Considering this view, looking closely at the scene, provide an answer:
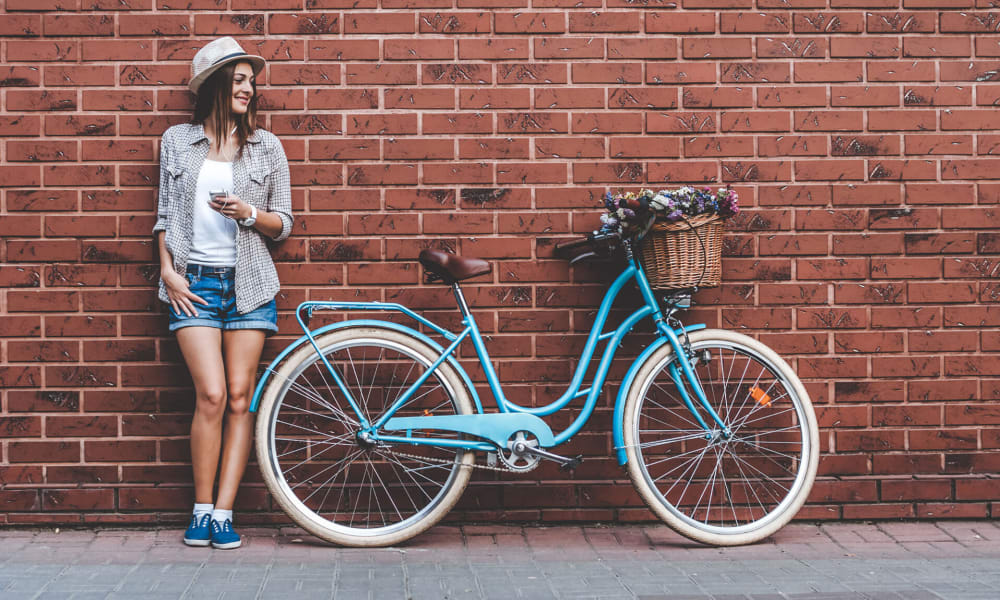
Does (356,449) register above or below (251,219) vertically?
below

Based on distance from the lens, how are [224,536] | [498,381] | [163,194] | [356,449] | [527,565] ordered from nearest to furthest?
[527,565] < [224,536] < [163,194] < [498,381] < [356,449]

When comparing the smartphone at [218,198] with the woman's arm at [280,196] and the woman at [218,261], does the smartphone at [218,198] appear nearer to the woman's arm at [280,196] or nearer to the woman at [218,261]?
the woman at [218,261]

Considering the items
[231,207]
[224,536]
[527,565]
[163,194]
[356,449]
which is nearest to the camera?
[527,565]

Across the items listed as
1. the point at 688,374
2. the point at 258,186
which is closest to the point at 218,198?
the point at 258,186

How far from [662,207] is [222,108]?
2027 mm

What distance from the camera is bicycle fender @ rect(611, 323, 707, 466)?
13.5 feet

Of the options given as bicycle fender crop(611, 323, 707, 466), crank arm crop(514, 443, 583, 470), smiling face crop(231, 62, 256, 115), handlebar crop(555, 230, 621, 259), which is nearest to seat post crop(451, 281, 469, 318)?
handlebar crop(555, 230, 621, 259)

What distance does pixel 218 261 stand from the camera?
163 inches

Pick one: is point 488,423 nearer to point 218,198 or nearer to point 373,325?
point 373,325

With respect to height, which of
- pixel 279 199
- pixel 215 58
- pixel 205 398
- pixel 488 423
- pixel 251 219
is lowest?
pixel 488 423

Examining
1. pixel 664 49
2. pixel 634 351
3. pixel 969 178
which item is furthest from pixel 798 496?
pixel 664 49

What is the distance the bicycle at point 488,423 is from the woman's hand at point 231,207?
0.49 m

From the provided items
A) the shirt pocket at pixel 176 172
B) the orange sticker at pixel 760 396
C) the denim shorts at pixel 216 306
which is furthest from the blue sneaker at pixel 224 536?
the orange sticker at pixel 760 396

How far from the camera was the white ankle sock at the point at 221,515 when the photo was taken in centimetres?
414
